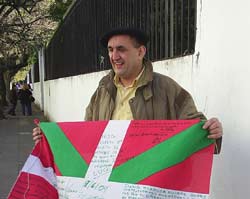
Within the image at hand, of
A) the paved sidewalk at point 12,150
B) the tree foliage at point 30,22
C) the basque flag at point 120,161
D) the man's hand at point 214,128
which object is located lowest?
the paved sidewalk at point 12,150

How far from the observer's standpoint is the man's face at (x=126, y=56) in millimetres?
3020

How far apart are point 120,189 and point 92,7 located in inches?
295

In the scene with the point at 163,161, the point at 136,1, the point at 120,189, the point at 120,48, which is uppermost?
the point at 136,1

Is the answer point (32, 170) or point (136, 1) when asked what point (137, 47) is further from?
point (136, 1)

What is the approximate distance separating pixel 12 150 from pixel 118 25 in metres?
6.13

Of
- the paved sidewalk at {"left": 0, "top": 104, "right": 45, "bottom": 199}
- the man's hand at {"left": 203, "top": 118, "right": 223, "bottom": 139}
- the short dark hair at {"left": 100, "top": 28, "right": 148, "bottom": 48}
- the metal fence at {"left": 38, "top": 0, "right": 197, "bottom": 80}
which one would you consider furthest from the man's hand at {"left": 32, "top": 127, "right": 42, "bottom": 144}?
the paved sidewalk at {"left": 0, "top": 104, "right": 45, "bottom": 199}

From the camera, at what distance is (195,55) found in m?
3.92

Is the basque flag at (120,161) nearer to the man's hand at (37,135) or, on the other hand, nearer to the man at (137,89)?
the man's hand at (37,135)

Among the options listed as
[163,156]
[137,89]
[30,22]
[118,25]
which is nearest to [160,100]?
[137,89]

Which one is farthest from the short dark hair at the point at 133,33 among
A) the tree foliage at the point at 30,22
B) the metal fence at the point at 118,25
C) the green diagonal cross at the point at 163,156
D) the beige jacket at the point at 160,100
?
the tree foliage at the point at 30,22

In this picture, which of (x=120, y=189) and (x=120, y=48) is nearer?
(x=120, y=189)

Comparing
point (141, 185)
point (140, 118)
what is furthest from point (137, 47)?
point (141, 185)

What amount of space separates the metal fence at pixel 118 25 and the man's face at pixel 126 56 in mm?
1165

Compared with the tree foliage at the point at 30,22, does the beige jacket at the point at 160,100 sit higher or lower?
lower
